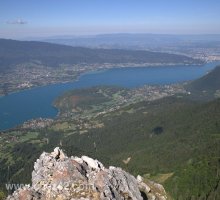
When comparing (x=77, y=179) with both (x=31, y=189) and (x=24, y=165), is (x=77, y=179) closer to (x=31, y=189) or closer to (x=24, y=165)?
(x=31, y=189)

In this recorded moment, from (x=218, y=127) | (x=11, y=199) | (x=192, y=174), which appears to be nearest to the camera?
(x=11, y=199)

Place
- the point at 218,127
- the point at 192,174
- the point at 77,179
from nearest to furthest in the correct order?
the point at 77,179
the point at 192,174
the point at 218,127

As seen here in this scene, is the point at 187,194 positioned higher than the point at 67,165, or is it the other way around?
the point at 67,165

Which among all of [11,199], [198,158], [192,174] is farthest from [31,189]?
[198,158]

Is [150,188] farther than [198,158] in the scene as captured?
No

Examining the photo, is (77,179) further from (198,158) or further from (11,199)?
(198,158)

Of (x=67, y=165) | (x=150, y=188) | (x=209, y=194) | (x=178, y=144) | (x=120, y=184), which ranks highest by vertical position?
(x=67, y=165)
